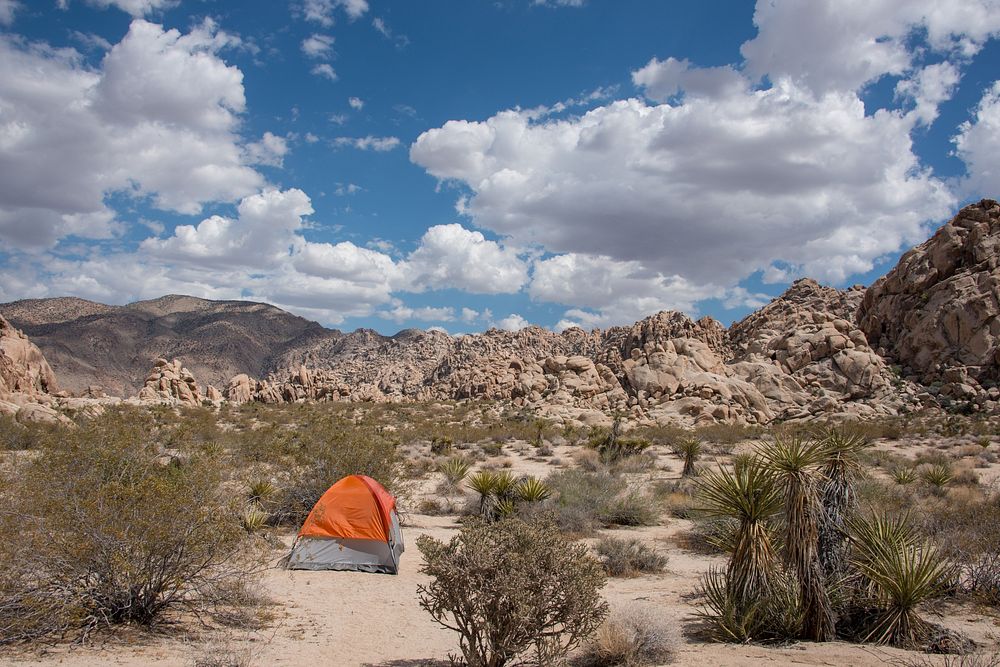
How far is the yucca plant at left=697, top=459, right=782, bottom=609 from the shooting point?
725 centimetres

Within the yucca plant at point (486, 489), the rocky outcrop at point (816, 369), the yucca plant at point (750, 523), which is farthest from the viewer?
the rocky outcrop at point (816, 369)

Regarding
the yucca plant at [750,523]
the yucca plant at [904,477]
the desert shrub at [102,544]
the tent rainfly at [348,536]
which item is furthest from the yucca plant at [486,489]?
the yucca plant at [904,477]

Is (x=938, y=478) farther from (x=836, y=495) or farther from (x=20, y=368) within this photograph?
(x=20, y=368)

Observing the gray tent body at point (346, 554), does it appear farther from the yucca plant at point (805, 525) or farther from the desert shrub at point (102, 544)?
the yucca plant at point (805, 525)

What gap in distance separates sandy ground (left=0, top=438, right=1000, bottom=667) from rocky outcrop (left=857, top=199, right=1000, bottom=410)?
36.2 metres

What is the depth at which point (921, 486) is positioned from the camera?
18203mm

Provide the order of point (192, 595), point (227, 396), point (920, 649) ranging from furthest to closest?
point (227, 396), point (192, 595), point (920, 649)

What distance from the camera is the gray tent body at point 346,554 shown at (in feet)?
38.2

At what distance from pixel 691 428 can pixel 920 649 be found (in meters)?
30.5

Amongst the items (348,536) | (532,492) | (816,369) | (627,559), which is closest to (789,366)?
(816,369)

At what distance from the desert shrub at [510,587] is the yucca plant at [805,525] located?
8.05 ft

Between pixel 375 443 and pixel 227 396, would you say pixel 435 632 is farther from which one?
pixel 227 396

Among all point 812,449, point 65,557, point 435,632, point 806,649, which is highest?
point 812,449

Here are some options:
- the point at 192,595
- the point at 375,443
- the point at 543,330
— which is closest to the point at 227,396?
the point at 375,443
